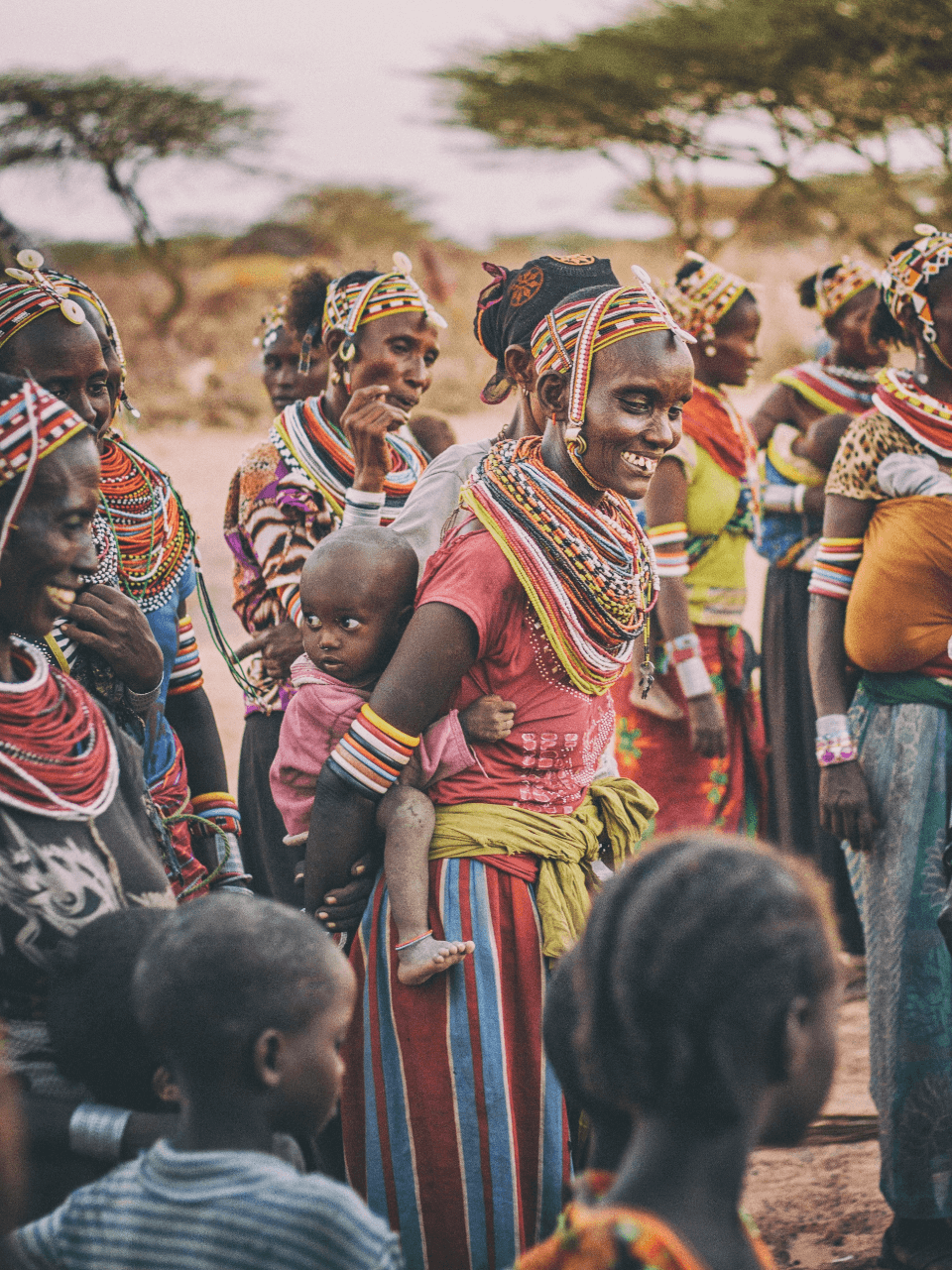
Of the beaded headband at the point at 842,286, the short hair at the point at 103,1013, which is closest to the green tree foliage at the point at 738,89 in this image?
the beaded headband at the point at 842,286

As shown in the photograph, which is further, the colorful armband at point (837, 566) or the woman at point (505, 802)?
the colorful armband at point (837, 566)

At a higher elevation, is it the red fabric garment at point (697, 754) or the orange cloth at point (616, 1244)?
the orange cloth at point (616, 1244)

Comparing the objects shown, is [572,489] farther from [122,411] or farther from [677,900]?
[677,900]

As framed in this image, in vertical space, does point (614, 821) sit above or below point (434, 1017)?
above

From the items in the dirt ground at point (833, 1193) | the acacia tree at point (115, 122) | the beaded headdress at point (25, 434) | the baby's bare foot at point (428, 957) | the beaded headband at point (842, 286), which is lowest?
the dirt ground at point (833, 1193)

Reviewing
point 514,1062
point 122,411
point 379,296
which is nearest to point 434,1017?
point 514,1062

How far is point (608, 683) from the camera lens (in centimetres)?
279

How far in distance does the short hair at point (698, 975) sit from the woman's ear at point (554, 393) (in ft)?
4.89

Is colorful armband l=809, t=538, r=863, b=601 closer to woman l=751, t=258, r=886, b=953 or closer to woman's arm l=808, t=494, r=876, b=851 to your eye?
woman's arm l=808, t=494, r=876, b=851

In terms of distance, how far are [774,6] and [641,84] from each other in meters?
2.65

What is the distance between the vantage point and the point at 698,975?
1.41 m

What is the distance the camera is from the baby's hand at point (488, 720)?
2688 mm

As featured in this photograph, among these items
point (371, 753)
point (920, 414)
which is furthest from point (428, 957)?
point (920, 414)

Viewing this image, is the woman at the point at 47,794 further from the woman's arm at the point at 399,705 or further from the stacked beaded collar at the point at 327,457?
the stacked beaded collar at the point at 327,457
